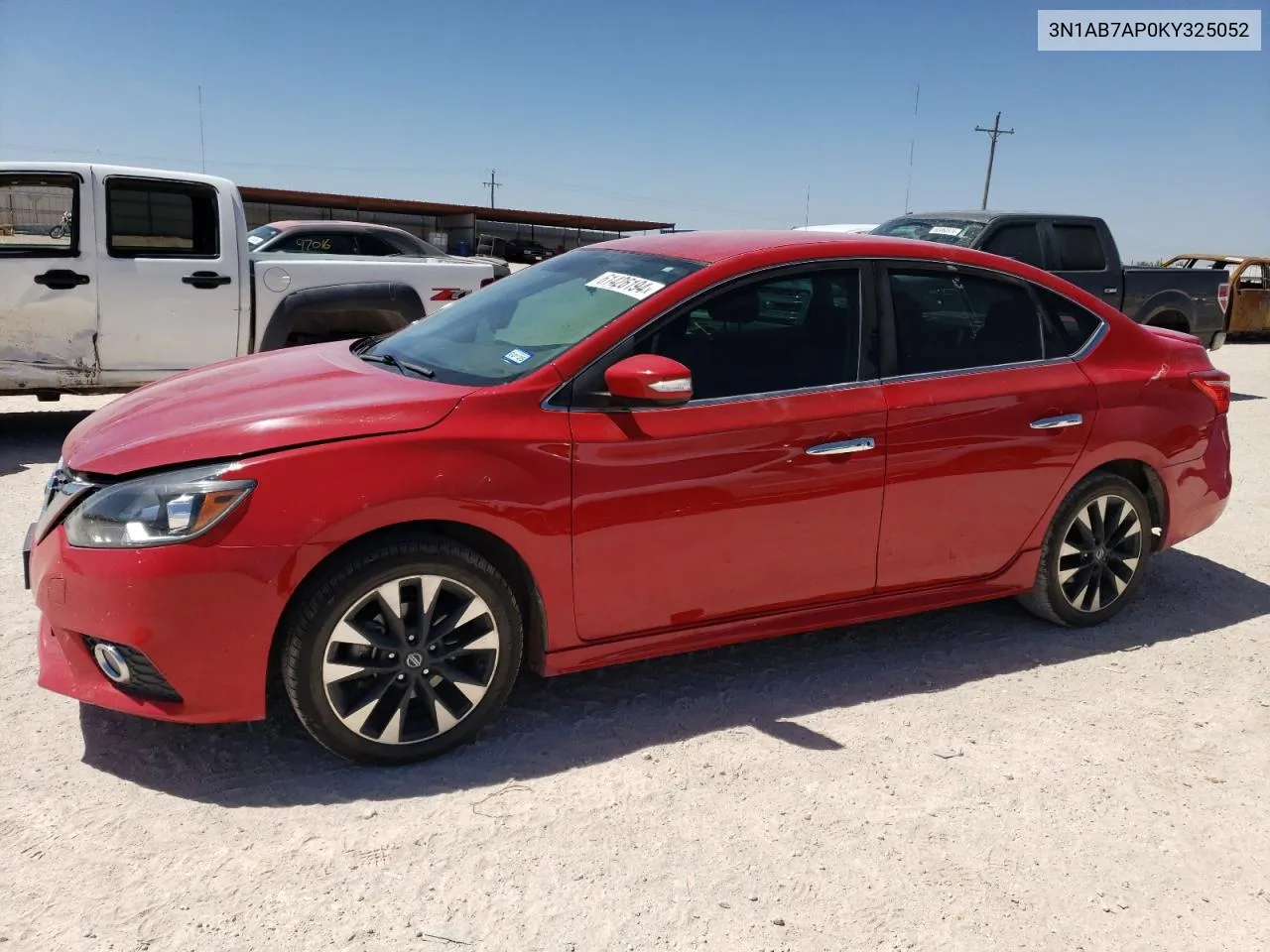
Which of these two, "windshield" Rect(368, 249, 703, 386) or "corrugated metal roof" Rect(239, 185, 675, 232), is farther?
"corrugated metal roof" Rect(239, 185, 675, 232)

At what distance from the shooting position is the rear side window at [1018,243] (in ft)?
31.5

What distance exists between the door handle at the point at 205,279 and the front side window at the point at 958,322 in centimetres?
561

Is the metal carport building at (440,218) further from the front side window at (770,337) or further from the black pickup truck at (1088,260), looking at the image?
the front side window at (770,337)

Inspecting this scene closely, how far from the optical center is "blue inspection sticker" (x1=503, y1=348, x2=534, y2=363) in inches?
141

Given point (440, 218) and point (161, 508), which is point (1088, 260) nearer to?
point (161, 508)

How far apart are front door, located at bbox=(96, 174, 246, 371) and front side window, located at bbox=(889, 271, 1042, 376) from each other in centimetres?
563

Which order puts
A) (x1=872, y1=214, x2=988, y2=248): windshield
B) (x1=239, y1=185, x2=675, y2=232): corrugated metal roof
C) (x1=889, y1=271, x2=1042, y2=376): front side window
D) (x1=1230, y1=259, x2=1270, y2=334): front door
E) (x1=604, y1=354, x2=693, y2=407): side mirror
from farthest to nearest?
(x1=239, y1=185, x2=675, y2=232): corrugated metal roof, (x1=1230, y1=259, x2=1270, y2=334): front door, (x1=872, y1=214, x2=988, y2=248): windshield, (x1=889, y1=271, x2=1042, y2=376): front side window, (x1=604, y1=354, x2=693, y2=407): side mirror

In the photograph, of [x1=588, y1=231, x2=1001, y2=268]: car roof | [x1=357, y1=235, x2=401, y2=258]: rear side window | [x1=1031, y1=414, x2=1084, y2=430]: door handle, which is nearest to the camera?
[x1=588, y1=231, x2=1001, y2=268]: car roof

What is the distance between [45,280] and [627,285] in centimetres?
545

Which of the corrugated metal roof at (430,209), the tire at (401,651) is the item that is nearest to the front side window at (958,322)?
the tire at (401,651)

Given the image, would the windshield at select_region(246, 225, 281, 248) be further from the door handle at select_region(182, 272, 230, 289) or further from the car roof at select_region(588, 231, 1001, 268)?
the car roof at select_region(588, 231, 1001, 268)

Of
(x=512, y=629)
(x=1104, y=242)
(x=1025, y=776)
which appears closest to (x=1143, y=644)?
(x=1025, y=776)

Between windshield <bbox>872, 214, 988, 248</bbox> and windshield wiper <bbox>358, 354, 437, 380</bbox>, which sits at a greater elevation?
windshield <bbox>872, 214, 988, 248</bbox>

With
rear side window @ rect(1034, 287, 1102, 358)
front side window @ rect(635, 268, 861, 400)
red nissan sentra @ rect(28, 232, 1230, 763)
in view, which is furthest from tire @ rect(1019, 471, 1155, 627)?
front side window @ rect(635, 268, 861, 400)
